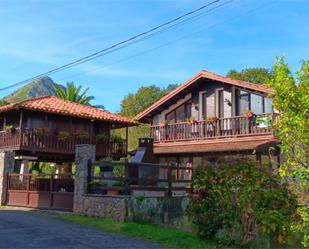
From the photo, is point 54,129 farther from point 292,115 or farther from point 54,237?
point 292,115

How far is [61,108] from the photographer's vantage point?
93.8 feet

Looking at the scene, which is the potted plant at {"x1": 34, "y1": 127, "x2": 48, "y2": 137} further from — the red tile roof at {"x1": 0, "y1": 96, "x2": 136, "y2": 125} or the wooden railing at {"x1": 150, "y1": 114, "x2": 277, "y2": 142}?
the wooden railing at {"x1": 150, "y1": 114, "x2": 277, "y2": 142}

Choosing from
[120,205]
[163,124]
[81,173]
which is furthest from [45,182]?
[163,124]

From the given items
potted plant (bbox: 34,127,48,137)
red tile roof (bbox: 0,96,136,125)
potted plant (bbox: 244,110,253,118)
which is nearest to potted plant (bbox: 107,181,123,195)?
potted plant (bbox: 244,110,253,118)

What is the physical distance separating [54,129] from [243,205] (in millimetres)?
18614

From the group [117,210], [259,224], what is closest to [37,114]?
[117,210]

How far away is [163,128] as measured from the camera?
26.8m

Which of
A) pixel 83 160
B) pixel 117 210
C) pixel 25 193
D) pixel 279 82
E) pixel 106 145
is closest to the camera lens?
pixel 279 82

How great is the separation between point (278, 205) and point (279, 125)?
3.07 metres

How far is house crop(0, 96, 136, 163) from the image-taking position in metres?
26.1

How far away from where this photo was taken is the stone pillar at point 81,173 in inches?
671

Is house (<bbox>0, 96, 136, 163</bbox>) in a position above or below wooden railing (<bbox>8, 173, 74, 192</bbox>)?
above

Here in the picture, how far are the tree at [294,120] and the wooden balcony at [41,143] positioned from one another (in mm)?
19038

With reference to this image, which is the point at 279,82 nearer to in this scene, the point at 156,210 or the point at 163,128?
the point at 156,210
